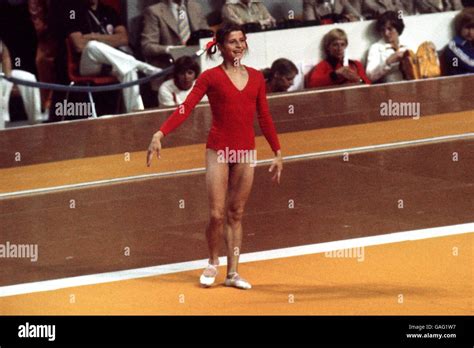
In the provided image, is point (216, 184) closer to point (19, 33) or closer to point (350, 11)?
point (19, 33)

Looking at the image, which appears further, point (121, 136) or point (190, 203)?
point (121, 136)

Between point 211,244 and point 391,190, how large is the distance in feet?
12.4

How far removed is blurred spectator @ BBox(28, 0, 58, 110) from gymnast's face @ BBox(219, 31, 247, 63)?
8.39m

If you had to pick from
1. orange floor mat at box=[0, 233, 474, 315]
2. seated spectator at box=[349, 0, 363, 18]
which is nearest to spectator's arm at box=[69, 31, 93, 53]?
seated spectator at box=[349, 0, 363, 18]

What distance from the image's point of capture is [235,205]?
9.89 metres

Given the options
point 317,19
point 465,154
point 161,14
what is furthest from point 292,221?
point 317,19

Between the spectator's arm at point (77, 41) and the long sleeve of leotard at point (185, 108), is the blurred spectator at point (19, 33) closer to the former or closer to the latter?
the spectator's arm at point (77, 41)

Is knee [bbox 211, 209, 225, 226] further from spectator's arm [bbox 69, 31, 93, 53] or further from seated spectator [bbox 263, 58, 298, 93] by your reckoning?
seated spectator [bbox 263, 58, 298, 93]

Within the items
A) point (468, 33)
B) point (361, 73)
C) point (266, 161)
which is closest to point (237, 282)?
A: point (266, 161)

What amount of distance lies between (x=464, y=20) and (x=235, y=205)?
11.5m

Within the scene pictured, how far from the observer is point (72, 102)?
712 inches

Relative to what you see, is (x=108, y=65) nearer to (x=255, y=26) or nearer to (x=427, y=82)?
(x=255, y=26)

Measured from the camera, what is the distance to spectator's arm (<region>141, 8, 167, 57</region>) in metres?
18.4

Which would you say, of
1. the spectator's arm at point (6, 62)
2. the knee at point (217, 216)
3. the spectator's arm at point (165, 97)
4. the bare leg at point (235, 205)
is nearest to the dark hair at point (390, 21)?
the spectator's arm at point (165, 97)
